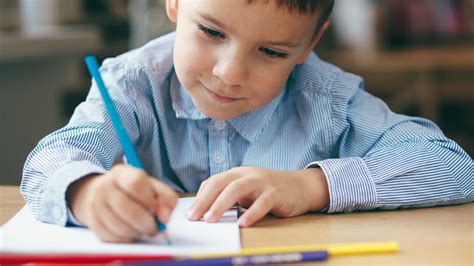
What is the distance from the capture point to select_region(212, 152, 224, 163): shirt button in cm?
98

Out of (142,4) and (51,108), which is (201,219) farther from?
(142,4)

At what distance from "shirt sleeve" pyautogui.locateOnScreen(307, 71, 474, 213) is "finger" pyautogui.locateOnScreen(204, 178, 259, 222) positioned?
0.10m

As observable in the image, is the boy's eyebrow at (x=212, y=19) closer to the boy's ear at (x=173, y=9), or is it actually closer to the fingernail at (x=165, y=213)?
the boy's ear at (x=173, y=9)

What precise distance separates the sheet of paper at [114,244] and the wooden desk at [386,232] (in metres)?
0.02

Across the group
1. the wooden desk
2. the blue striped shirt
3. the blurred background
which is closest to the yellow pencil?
the wooden desk

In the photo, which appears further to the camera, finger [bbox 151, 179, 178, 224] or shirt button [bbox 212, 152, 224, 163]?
shirt button [bbox 212, 152, 224, 163]

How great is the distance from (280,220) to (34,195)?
0.25 metres

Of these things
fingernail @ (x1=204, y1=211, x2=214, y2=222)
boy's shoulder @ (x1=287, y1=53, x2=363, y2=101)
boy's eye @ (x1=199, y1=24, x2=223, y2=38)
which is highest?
boy's eye @ (x1=199, y1=24, x2=223, y2=38)

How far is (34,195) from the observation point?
0.74 meters

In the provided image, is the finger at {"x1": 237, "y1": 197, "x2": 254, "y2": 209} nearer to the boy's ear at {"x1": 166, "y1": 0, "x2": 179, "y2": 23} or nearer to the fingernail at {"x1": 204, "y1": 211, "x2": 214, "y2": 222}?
the fingernail at {"x1": 204, "y1": 211, "x2": 214, "y2": 222}

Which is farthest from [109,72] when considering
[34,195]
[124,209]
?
[124,209]

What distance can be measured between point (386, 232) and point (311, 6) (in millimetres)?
299

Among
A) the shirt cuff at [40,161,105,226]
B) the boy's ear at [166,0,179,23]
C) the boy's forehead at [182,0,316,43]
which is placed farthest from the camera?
the boy's ear at [166,0,179,23]

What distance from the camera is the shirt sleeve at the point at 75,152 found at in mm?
693
